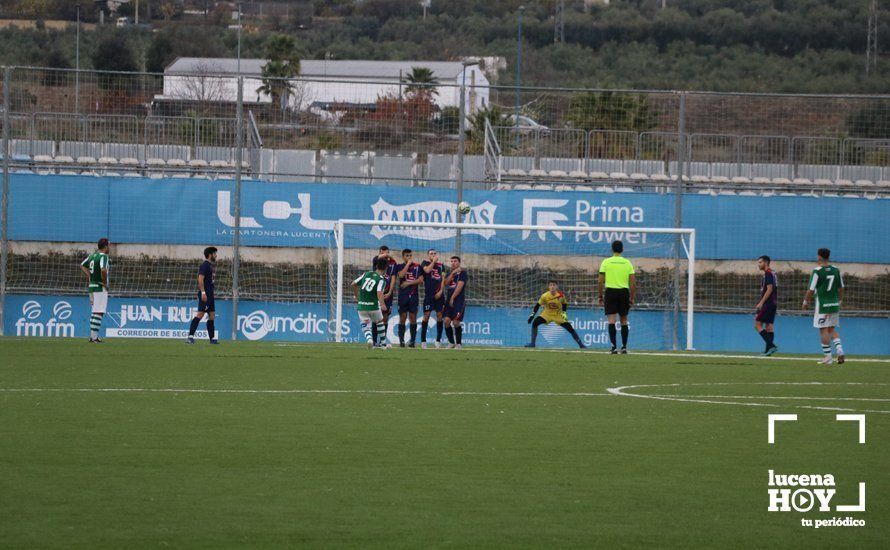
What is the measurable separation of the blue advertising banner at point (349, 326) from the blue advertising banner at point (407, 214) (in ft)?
4.86

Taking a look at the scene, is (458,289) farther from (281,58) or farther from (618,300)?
(281,58)

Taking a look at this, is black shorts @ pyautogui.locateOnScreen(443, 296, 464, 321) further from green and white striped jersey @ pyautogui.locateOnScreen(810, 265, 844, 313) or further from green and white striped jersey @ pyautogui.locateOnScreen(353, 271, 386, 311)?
green and white striped jersey @ pyautogui.locateOnScreen(810, 265, 844, 313)

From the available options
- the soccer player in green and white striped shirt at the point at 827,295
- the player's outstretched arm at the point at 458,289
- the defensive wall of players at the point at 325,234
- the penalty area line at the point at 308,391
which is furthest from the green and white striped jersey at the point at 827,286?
the penalty area line at the point at 308,391

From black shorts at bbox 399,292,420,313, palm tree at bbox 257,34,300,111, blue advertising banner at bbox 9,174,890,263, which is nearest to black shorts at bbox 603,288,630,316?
black shorts at bbox 399,292,420,313

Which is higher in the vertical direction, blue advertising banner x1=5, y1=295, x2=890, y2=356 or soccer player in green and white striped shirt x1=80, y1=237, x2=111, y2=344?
soccer player in green and white striped shirt x1=80, y1=237, x2=111, y2=344

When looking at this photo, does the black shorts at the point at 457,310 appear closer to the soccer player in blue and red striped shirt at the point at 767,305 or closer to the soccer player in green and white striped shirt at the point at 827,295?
the soccer player in blue and red striped shirt at the point at 767,305

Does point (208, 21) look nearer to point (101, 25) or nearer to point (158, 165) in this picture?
point (101, 25)

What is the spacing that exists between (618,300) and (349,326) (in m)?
7.59

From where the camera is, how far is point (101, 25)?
90688 millimetres

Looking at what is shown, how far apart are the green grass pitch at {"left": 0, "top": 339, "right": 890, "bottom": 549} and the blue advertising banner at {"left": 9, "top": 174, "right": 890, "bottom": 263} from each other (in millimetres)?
10295

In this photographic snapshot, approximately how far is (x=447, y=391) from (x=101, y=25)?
81.7 meters

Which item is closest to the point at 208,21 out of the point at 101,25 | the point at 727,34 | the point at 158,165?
the point at 101,25

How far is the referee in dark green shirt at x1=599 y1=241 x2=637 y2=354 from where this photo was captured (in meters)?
23.1

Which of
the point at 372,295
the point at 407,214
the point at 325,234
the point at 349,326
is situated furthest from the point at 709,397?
the point at 325,234
